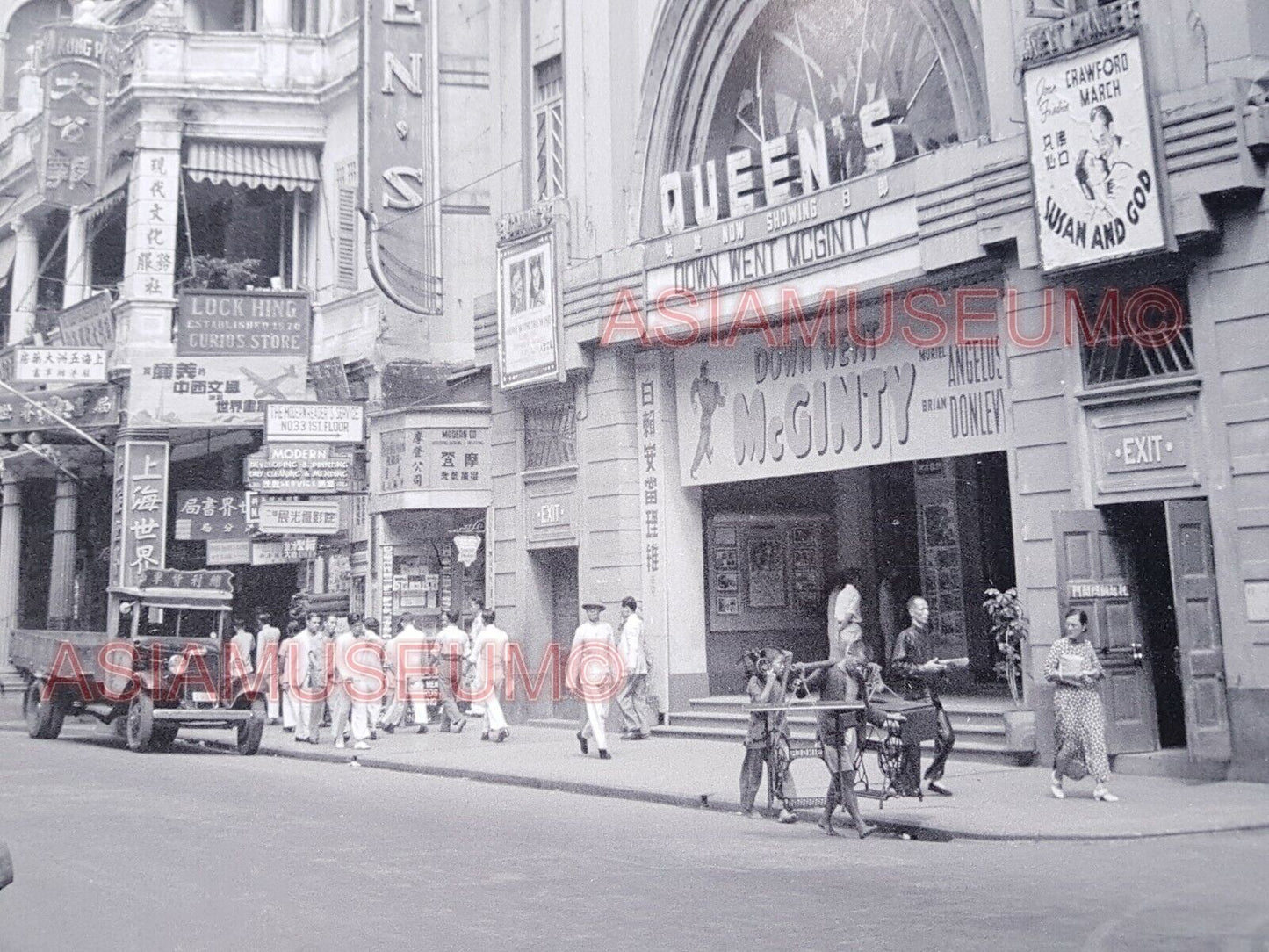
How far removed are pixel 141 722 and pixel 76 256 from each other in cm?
1614

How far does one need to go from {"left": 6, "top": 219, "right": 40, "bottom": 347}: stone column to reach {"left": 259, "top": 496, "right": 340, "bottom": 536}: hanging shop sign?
501 inches

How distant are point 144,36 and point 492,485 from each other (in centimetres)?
1261

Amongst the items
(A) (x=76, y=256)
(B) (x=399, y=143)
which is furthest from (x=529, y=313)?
(A) (x=76, y=256)

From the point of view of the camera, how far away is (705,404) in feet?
63.1

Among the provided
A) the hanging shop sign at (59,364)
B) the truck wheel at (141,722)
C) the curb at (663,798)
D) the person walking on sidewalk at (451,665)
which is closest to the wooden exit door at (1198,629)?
the curb at (663,798)

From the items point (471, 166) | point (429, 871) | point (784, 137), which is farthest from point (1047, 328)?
point (471, 166)

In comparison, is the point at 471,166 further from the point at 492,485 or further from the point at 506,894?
the point at 506,894

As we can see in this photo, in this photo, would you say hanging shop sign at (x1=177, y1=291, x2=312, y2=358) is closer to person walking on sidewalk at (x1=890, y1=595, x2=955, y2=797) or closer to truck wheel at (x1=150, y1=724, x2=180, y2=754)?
truck wheel at (x1=150, y1=724, x2=180, y2=754)

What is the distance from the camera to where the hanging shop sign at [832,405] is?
612 inches

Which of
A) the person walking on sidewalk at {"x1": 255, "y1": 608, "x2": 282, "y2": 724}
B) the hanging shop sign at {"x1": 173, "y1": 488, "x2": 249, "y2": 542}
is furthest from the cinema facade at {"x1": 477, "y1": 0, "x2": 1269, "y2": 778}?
the hanging shop sign at {"x1": 173, "y1": 488, "x2": 249, "y2": 542}

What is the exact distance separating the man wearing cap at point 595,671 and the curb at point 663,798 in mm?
1683

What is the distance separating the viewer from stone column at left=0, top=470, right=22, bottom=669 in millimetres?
32631

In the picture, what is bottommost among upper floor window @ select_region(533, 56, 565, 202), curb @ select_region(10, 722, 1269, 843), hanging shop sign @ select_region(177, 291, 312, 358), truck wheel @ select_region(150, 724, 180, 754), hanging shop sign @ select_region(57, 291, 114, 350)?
curb @ select_region(10, 722, 1269, 843)

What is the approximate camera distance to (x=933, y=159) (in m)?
14.9
